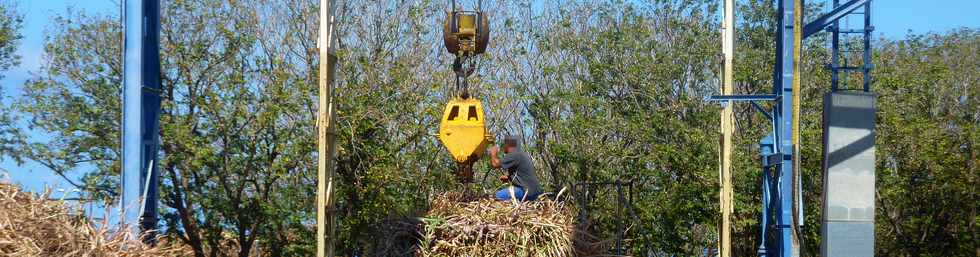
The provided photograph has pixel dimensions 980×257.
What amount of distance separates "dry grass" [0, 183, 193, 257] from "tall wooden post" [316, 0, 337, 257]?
2.35 meters

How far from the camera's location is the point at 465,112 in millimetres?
13469

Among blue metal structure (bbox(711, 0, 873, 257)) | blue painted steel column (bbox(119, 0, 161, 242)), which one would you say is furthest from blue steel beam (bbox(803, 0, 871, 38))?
blue painted steel column (bbox(119, 0, 161, 242))

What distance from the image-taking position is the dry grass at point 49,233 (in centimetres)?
966

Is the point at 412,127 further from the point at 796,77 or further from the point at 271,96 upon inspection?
the point at 796,77

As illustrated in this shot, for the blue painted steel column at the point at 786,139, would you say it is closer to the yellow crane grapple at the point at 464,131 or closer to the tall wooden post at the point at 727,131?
the tall wooden post at the point at 727,131

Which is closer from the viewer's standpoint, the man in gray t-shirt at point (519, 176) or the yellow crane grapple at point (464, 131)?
the yellow crane grapple at point (464, 131)

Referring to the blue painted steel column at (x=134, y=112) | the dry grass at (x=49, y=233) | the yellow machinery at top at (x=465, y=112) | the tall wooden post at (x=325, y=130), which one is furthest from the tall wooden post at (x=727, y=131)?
the dry grass at (x=49, y=233)

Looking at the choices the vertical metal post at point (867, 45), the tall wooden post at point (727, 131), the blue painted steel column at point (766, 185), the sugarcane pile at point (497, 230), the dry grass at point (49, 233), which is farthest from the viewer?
the vertical metal post at point (867, 45)

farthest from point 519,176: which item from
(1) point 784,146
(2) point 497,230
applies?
(1) point 784,146

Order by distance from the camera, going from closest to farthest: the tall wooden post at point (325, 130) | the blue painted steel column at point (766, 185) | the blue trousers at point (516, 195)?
1. the tall wooden post at point (325, 130)
2. the blue trousers at point (516, 195)
3. the blue painted steel column at point (766, 185)

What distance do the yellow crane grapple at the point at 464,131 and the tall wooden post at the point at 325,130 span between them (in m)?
1.21

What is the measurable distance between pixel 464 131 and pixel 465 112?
8.8 inches

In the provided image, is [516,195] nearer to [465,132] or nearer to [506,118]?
[465,132]

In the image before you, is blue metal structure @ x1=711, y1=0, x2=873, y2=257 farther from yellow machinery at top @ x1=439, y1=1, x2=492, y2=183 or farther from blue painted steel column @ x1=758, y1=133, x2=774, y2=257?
yellow machinery at top @ x1=439, y1=1, x2=492, y2=183
